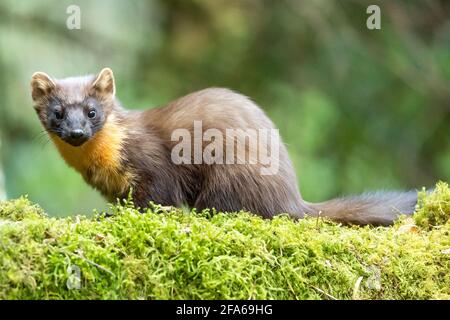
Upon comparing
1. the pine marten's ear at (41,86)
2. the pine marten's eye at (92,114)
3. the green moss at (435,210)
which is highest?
the pine marten's ear at (41,86)

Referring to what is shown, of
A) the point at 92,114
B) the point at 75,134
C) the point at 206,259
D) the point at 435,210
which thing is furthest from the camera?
the point at 92,114

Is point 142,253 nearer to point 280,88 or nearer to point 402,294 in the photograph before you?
point 402,294

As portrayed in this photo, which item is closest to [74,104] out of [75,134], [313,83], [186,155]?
[75,134]

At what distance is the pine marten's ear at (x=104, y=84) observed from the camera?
548 cm

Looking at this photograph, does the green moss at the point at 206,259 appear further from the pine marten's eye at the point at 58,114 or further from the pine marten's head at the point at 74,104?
the pine marten's eye at the point at 58,114

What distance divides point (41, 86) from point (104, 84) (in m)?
0.44

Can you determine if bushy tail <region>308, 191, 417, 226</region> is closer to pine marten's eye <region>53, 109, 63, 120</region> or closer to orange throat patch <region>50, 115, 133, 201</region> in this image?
orange throat patch <region>50, 115, 133, 201</region>

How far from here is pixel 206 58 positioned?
381 inches

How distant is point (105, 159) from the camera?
5.34 metres

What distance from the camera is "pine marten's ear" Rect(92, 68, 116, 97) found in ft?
18.0

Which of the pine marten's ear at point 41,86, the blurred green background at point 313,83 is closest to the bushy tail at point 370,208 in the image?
the pine marten's ear at point 41,86

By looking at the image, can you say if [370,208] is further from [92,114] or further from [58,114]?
[58,114]

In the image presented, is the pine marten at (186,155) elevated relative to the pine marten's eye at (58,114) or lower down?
lower down
